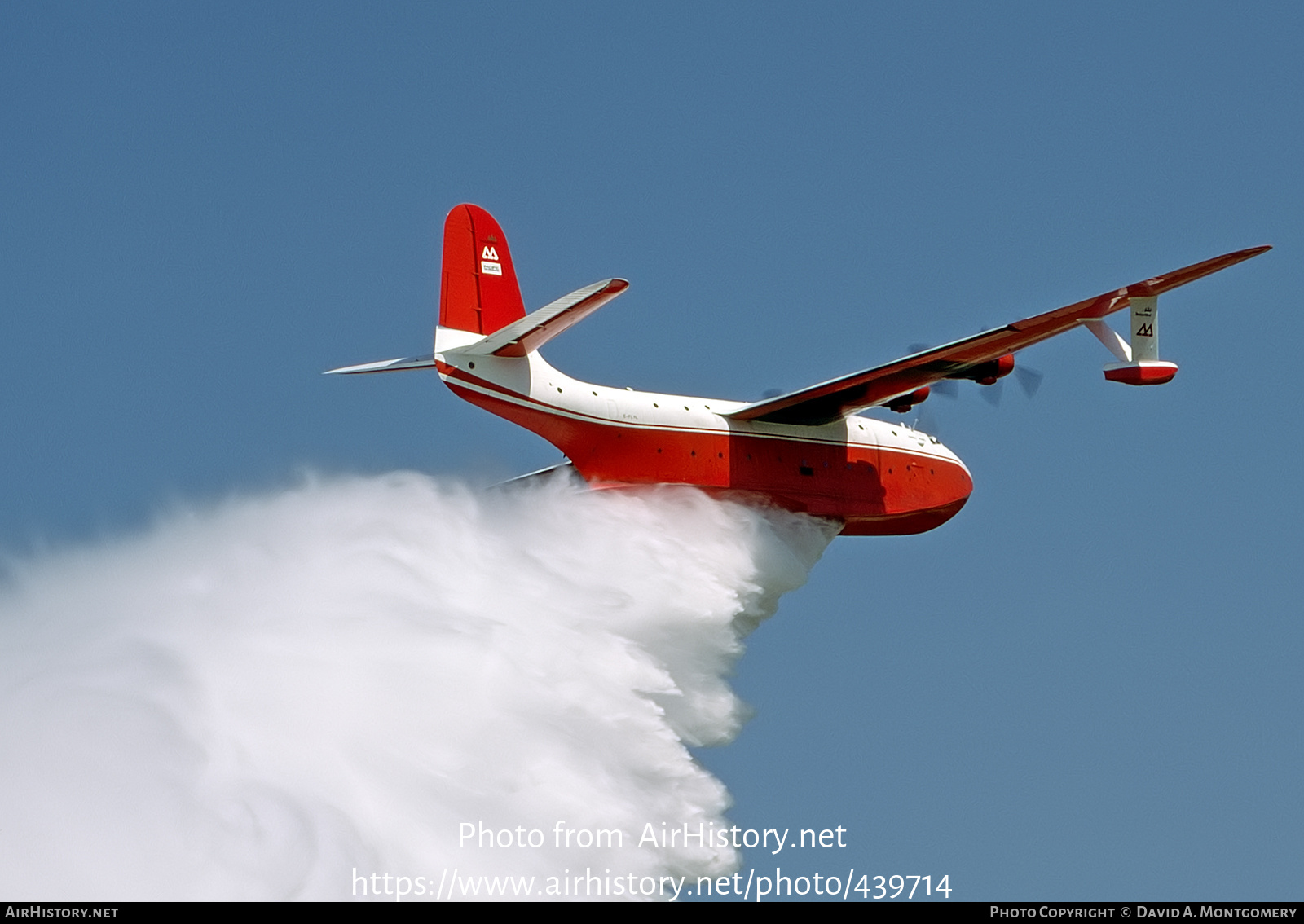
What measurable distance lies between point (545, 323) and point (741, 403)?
6.04 meters

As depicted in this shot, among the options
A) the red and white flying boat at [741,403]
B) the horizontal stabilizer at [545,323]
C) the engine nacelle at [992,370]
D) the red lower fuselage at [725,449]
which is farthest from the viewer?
the engine nacelle at [992,370]

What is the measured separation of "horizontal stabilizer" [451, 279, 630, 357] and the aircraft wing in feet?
15.6

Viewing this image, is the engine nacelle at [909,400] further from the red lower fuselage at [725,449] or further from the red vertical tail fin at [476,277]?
the red vertical tail fin at [476,277]

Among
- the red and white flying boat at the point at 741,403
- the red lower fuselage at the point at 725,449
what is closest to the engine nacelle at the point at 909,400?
the red and white flying boat at the point at 741,403

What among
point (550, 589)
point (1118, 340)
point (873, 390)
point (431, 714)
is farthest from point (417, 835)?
point (1118, 340)

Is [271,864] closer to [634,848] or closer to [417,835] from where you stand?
[417,835]

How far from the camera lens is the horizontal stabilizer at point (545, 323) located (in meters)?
26.5

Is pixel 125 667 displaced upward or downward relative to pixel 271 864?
upward

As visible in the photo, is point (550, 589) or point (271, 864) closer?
point (271, 864)

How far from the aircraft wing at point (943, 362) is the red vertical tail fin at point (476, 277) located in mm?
A: 4613

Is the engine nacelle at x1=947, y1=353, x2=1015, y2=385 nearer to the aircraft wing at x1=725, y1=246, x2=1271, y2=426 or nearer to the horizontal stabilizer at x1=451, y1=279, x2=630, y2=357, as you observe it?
the aircraft wing at x1=725, y1=246, x2=1271, y2=426

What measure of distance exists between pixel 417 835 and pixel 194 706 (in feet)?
10.1
